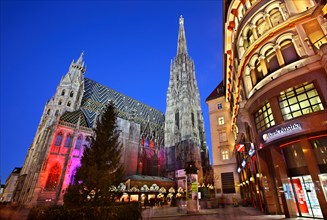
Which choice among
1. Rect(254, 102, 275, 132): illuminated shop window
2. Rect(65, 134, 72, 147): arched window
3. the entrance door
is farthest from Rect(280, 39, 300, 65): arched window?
Rect(65, 134, 72, 147): arched window

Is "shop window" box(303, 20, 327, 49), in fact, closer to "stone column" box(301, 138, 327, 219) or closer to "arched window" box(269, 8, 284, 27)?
"arched window" box(269, 8, 284, 27)

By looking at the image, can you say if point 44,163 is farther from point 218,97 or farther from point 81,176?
point 218,97

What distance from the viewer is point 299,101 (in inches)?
425

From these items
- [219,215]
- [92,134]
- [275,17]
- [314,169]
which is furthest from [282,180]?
[92,134]

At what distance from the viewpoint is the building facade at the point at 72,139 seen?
3166cm

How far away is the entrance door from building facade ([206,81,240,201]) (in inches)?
592

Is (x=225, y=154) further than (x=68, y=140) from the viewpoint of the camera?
No

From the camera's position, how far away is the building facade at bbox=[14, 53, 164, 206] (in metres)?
31.7

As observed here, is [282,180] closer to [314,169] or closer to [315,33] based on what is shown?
[314,169]

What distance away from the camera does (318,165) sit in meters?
9.53

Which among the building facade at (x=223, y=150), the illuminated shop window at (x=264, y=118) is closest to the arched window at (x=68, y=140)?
the building facade at (x=223, y=150)

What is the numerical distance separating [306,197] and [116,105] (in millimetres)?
49970

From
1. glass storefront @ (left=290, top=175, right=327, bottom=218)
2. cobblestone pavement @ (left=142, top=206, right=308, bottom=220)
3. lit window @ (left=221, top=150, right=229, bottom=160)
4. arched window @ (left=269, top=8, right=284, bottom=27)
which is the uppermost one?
arched window @ (left=269, top=8, right=284, bottom=27)

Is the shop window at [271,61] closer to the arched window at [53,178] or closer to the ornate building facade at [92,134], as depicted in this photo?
the ornate building facade at [92,134]
